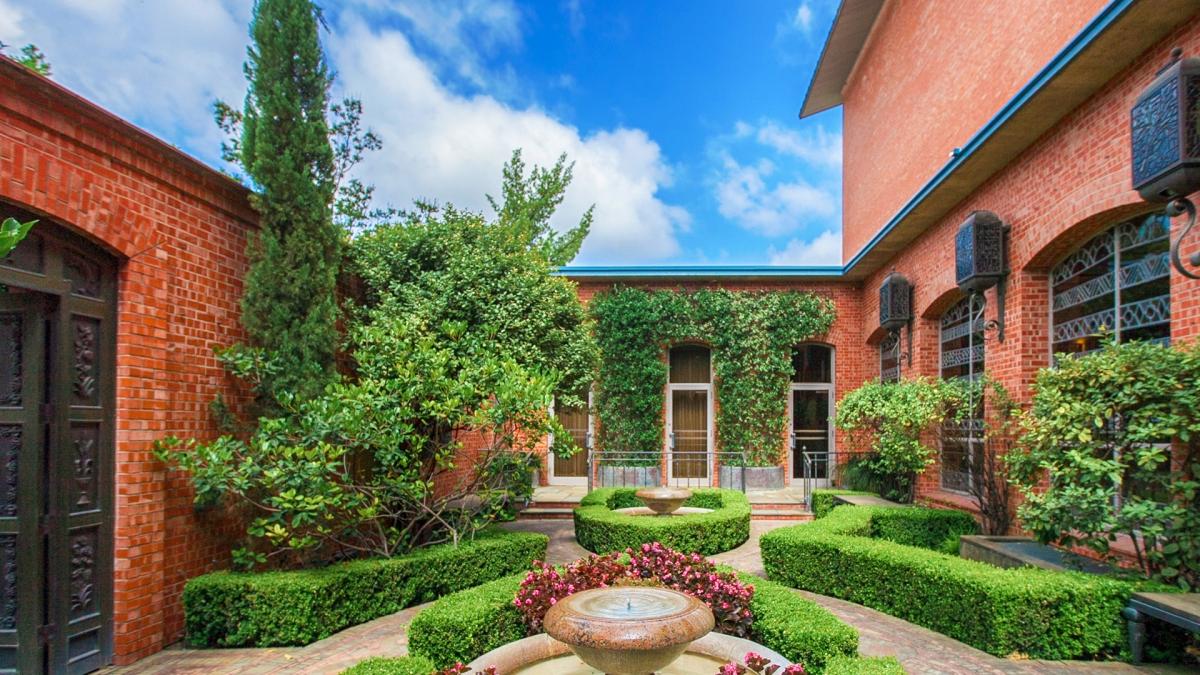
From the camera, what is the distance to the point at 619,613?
3604 mm

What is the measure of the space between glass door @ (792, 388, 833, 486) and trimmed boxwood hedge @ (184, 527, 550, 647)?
31.3ft

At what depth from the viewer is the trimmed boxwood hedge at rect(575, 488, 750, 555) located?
804 cm

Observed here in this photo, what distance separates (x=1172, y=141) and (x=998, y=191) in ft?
11.3

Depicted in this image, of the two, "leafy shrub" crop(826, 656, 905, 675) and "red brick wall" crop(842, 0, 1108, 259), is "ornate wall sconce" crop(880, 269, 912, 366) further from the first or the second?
"leafy shrub" crop(826, 656, 905, 675)

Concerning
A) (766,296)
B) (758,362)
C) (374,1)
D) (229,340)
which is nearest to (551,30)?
(374,1)

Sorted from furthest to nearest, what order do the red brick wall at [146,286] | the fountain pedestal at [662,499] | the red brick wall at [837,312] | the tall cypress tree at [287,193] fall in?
the red brick wall at [837,312]
the fountain pedestal at [662,499]
the tall cypress tree at [287,193]
the red brick wall at [146,286]

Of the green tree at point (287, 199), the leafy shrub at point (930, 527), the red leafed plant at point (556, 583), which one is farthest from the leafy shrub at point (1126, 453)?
the green tree at point (287, 199)

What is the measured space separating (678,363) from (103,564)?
11.1m

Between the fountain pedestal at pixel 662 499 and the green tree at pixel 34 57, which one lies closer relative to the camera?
the fountain pedestal at pixel 662 499

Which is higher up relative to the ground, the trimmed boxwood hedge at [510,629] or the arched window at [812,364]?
the arched window at [812,364]

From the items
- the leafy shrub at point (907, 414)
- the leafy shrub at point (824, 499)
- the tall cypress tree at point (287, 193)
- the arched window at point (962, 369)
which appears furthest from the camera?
the leafy shrub at point (824, 499)

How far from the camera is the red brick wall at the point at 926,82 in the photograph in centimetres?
725

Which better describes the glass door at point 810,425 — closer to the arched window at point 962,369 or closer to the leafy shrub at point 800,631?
the arched window at point 962,369

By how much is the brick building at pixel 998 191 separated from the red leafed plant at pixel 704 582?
3921 mm
